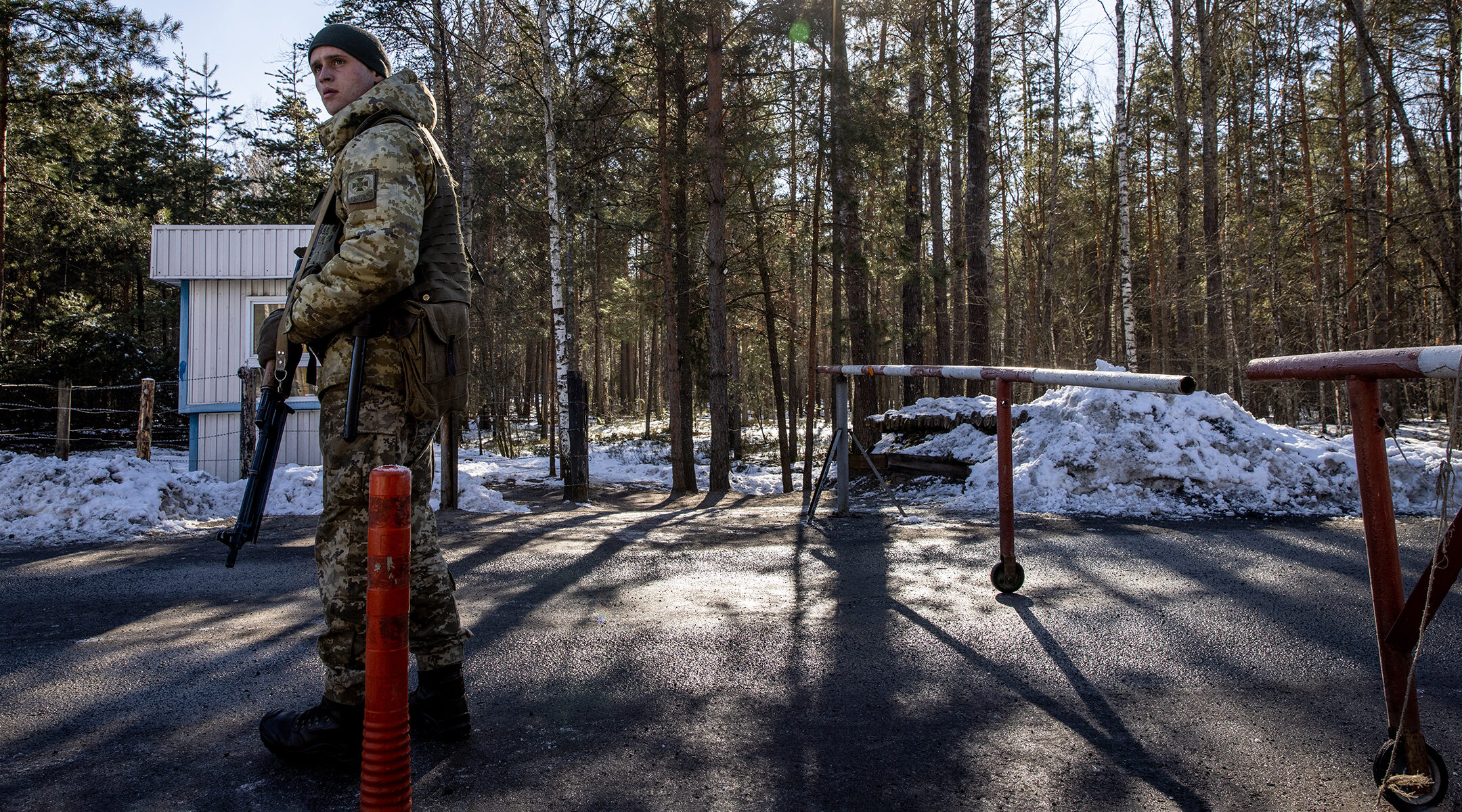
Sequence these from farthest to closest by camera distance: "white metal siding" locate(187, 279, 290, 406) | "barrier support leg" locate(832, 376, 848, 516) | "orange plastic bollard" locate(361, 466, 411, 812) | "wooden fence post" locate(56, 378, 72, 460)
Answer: "white metal siding" locate(187, 279, 290, 406), "wooden fence post" locate(56, 378, 72, 460), "barrier support leg" locate(832, 376, 848, 516), "orange plastic bollard" locate(361, 466, 411, 812)

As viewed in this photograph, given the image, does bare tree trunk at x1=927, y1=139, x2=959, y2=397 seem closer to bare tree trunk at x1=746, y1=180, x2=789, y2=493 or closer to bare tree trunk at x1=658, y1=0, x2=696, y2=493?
bare tree trunk at x1=746, y1=180, x2=789, y2=493

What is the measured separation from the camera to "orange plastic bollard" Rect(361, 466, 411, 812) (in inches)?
63.2

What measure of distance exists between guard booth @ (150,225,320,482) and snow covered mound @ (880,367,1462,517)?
11.4m

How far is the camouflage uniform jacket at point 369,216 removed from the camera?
2443 mm

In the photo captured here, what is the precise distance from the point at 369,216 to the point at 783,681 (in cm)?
232

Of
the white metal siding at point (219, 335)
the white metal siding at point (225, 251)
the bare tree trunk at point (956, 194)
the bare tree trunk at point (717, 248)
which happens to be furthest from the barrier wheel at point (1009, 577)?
the white metal siding at point (219, 335)

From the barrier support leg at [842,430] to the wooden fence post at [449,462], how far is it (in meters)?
4.12

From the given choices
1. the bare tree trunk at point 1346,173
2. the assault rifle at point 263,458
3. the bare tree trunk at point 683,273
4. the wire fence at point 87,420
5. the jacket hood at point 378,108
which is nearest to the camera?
the jacket hood at point 378,108

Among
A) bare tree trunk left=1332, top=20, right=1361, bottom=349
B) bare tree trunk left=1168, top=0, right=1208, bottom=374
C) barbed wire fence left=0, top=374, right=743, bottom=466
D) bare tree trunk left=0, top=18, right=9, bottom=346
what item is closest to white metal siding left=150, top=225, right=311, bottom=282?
barbed wire fence left=0, top=374, right=743, bottom=466

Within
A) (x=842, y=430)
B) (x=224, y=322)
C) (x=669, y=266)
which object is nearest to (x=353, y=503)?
(x=842, y=430)

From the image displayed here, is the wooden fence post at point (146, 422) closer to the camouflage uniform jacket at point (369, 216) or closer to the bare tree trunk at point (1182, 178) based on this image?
the camouflage uniform jacket at point (369, 216)

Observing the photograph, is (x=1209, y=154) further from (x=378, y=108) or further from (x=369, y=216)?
(x=369, y=216)

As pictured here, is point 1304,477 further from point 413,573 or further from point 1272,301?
point 1272,301

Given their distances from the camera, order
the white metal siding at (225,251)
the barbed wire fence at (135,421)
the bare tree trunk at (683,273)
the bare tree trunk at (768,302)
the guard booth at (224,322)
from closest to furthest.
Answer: the barbed wire fence at (135,421) → the white metal siding at (225,251) → the guard booth at (224,322) → the bare tree trunk at (683,273) → the bare tree trunk at (768,302)
